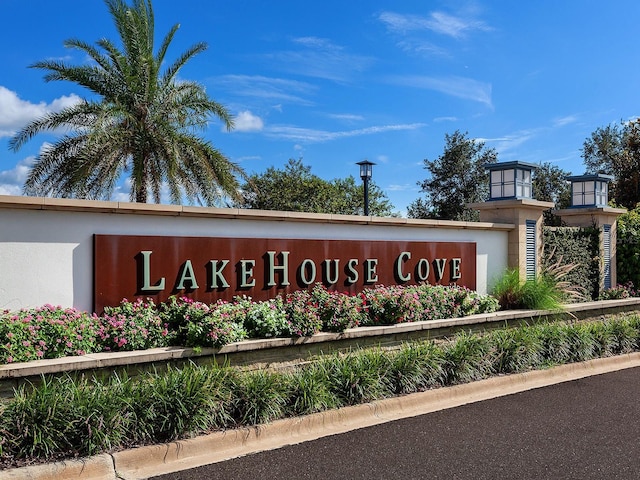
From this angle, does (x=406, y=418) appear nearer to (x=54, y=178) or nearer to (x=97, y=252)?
(x=97, y=252)

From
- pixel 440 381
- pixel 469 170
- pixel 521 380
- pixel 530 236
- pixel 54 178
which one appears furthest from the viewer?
pixel 469 170

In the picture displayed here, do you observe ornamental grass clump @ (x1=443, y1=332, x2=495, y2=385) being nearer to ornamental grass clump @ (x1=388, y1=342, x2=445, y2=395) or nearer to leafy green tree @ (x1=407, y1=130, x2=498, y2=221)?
ornamental grass clump @ (x1=388, y1=342, x2=445, y2=395)

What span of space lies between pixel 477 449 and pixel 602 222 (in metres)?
11.7

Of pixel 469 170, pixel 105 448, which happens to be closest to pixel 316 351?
pixel 105 448

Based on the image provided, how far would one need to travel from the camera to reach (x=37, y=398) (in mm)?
5703

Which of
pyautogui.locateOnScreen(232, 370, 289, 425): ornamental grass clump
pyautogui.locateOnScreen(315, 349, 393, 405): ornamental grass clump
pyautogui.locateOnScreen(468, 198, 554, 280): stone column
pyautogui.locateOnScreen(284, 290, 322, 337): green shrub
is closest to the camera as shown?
pyautogui.locateOnScreen(232, 370, 289, 425): ornamental grass clump

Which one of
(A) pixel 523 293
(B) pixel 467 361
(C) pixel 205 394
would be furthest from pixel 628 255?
(C) pixel 205 394

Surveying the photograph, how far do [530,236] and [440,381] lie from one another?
21.0ft

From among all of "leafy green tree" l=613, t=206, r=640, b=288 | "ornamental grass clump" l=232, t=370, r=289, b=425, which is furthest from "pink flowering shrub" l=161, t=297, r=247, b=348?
"leafy green tree" l=613, t=206, r=640, b=288

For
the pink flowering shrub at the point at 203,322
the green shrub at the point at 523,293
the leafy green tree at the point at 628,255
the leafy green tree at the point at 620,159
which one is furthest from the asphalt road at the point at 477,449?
the leafy green tree at the point at 620,159

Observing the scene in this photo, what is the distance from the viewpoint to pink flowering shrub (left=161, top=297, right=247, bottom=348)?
7430 mm

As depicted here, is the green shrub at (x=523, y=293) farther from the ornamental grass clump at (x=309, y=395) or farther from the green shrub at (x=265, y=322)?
the ornamental grass clump at (x=309, y=395)

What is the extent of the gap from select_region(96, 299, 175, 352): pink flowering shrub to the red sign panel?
0.25 metres

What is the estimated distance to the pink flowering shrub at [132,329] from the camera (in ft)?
23.9
